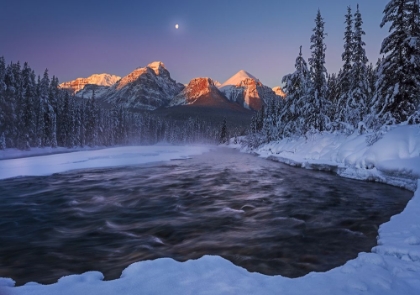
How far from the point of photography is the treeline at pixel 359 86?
18.9 meters

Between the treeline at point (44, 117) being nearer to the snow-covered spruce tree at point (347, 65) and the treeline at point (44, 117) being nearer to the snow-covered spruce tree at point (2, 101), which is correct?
the snow-covered spruce tree at point (2, 101)

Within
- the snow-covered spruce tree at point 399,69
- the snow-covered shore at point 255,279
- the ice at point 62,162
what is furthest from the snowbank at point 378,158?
the ice at point 62,162

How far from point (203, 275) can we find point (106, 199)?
7.95 meters

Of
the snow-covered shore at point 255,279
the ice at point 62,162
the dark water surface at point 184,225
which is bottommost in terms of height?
the ice at point 62,162

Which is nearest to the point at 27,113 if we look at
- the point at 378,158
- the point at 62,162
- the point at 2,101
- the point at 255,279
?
the point at 2,101

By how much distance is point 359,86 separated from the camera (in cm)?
3042

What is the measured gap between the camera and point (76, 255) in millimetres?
5559

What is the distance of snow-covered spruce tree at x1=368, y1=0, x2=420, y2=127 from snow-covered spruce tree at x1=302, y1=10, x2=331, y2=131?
9.76 m

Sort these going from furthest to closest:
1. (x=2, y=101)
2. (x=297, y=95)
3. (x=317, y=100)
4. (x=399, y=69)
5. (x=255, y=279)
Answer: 1. (x=2, y=101)
2. (x=297, y=95)
3. (x=317, y=100)
4. (x=399, y=69)
5. (x=255, y=279)

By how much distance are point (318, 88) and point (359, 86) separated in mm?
4470

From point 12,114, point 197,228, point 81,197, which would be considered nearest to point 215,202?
point 197,228

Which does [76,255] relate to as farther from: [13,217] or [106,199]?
[106,199]

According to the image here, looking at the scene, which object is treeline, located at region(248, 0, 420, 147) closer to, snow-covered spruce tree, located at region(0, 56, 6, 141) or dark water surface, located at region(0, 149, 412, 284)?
dark water surface, located at region(0, 149, 412, 284)

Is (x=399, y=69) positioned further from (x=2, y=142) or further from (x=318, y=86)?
(x=2, y=142)
